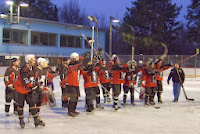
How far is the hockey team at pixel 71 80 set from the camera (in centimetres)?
655

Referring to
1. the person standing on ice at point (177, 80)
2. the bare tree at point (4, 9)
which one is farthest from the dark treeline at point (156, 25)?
the person standing on ice at point (177, 80)

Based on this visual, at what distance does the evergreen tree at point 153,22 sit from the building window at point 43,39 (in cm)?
1088

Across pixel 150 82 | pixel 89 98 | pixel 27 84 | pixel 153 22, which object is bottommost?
pixel 89 98

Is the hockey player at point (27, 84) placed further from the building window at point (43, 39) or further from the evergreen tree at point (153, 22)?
the evergreen tree at point (153, 22)

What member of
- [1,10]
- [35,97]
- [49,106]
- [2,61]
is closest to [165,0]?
[2,61]

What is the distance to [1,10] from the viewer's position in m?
47.5

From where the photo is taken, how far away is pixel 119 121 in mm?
7414

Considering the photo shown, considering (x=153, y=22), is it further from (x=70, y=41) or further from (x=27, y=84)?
(x=27, y=84)

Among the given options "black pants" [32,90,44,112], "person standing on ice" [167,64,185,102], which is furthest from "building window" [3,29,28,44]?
"black pants" [32,90,44,112]

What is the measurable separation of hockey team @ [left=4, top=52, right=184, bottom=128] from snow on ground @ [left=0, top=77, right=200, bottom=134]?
0.97ft

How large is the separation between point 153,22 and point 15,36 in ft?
60.5

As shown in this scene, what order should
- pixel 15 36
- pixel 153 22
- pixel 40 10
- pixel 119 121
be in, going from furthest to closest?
pixel 40 10, pixel 153 22, pixel 15 36, pixel 119 121

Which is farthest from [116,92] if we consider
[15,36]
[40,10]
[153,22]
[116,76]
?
[40,10]

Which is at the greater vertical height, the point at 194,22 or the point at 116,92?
the point at 194,22
